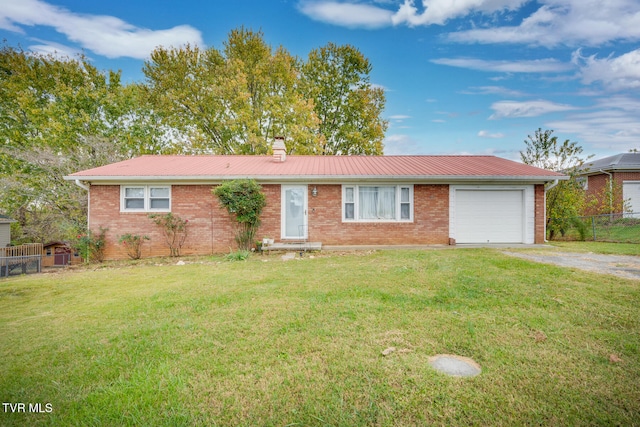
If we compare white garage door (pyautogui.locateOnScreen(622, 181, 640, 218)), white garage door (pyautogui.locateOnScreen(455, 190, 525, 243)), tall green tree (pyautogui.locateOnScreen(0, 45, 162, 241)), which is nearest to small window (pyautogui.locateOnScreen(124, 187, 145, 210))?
tall green tree (pyautogui.locateOnScreen(0, 45, 162, 241))

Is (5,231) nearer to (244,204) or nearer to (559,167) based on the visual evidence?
(244,204)

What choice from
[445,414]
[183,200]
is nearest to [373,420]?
[445,414]

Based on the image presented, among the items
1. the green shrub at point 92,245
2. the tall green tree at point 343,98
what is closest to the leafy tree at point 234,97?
the tall green tree at point 343,98

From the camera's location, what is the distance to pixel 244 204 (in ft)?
33.2

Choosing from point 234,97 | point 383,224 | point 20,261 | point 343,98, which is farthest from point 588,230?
point 20,261

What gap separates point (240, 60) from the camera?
68.4 ft

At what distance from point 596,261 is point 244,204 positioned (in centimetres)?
1054

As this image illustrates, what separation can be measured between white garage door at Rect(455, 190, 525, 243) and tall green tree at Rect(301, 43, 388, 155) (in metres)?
13.5

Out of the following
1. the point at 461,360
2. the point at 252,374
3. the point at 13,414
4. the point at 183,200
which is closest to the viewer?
the point at 13,414

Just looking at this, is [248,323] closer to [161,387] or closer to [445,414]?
[161,387]

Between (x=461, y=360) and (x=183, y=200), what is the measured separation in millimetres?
10686

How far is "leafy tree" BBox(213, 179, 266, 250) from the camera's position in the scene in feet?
32.9

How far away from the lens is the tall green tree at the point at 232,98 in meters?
20.7

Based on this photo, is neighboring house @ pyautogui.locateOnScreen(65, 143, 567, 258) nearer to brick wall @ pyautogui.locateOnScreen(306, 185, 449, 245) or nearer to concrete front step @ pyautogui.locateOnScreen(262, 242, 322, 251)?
brick wall @ pyautogui.locateOnScreen(306, 185, 449, 245)
